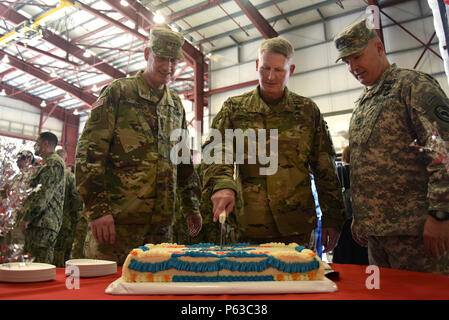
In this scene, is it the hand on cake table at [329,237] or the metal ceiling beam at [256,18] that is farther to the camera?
the metal ceiling beam at [256,18]

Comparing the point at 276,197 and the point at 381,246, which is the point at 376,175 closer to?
the point at 381,246

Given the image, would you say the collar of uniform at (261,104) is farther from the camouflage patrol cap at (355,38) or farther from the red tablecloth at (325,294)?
the red tablecloth at (325,294)

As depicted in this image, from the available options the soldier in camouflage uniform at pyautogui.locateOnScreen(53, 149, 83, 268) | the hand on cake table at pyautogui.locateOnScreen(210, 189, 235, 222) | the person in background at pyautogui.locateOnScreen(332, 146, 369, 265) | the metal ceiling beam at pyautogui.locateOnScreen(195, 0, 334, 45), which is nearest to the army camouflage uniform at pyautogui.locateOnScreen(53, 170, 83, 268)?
the soldier in camouflage uniform at pyautogui.locateOnScreen(53, 149, 83, 268)

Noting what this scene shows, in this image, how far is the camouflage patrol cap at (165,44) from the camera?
169cm

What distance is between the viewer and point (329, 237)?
4.83 feet

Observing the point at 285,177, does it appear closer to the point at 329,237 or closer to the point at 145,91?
the point at 329,237

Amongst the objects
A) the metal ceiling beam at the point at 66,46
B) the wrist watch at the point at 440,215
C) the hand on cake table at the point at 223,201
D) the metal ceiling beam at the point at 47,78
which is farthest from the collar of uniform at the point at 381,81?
the metal ceiling beam at the point at 47,78

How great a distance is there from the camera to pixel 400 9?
742cm

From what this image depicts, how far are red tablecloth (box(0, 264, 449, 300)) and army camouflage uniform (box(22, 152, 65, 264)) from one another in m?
2.45

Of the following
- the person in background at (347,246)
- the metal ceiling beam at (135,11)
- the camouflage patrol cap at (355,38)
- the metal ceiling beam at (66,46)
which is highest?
the metal ceiling beam at (66,46)

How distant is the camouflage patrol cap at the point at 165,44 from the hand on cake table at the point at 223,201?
90 cm

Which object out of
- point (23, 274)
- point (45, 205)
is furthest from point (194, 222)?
point (45, 205)

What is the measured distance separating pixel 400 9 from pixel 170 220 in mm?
8115

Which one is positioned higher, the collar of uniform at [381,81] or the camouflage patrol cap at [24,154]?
the collar of uniform at [381,81]
